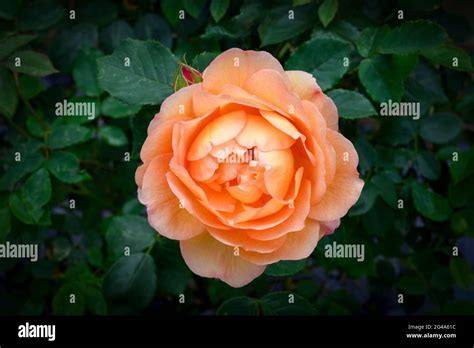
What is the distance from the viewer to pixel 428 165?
78 centimetres

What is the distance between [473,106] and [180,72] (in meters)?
0.44

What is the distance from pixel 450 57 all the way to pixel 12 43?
516mm

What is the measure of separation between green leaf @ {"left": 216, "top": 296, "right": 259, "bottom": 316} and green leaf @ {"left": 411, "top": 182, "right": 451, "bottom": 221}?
9.6 inches

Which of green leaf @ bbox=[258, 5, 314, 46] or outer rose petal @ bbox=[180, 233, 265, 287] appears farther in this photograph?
green leaf @ bbox=[258, 5, 314, 46]

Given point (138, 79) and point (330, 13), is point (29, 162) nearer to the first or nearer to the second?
point (138, 79)

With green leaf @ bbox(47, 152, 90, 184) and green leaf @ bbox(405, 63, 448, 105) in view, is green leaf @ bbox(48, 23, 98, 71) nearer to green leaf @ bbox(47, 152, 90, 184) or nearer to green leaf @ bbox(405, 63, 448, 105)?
green leaf @ bbox(47, 152, 90, 184)

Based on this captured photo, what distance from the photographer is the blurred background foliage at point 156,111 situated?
654 mm

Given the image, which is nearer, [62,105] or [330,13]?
[330,13]

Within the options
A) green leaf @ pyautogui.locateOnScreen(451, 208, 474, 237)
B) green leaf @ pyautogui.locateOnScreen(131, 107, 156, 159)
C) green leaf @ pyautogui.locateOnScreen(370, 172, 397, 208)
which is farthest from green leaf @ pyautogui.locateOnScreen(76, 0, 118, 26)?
green leaf @ pyautogui.locateOnScreen(451, 208, 474, 237)

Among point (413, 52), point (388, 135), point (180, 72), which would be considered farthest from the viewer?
point (388, 135)

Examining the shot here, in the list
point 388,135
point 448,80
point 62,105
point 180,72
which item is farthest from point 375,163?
point 62,105

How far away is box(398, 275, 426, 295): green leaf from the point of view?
2.81ft

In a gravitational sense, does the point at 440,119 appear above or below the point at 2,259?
above

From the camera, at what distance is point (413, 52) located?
2.14 ft
